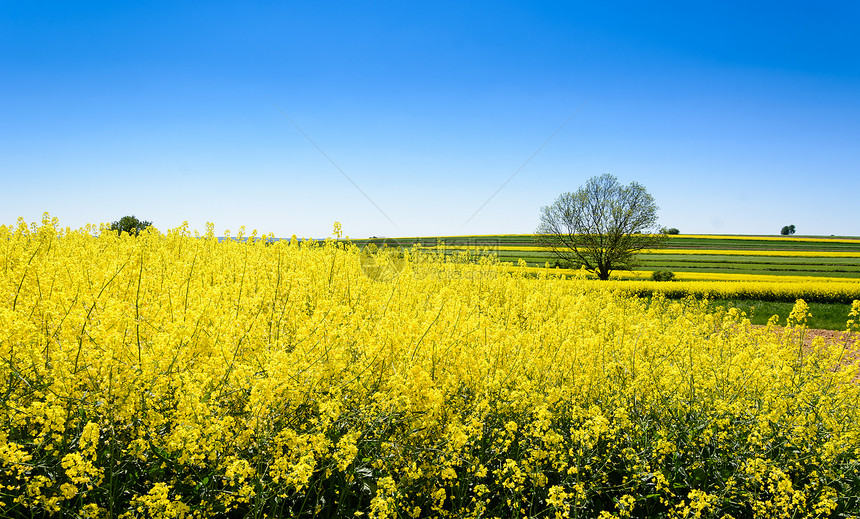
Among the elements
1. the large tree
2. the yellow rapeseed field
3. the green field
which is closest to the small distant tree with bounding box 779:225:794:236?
the green field

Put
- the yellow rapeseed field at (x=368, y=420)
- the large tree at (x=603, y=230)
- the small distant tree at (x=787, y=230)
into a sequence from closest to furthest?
the yellow rapeseed field at (x=368, y=420), the large tree at (x=603, y=230), the small distant tree at (x=787, y=230)

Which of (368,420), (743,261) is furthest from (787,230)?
(368,420)

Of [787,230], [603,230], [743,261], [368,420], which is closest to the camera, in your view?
[368,420]

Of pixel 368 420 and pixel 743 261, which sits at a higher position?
pixel 743 261

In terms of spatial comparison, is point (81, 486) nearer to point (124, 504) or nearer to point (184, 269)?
point (124, 504)

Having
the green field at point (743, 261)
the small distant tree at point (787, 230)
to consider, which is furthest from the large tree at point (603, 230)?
the small distant tree at point (787, 230)

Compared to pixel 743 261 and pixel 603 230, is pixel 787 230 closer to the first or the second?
pixel 743 261

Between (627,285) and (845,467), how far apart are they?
51.8 feet

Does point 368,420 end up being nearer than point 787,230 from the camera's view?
Yes

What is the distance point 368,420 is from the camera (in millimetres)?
2594

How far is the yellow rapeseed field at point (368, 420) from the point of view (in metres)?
2.32

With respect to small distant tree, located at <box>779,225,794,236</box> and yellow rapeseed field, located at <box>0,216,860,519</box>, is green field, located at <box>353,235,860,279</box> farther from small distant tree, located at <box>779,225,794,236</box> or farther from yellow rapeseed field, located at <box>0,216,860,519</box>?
small distant tree, located at <box>779,225,794,236</box>

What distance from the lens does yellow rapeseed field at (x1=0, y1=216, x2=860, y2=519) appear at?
2318 mm

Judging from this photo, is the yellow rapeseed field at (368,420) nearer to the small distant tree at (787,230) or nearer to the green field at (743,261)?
the green field at (743,261)
